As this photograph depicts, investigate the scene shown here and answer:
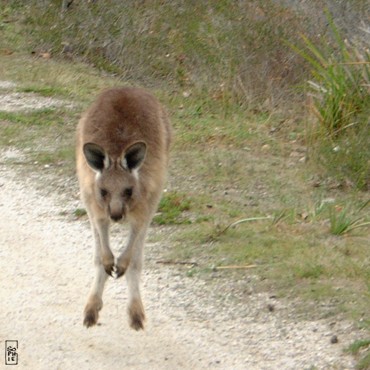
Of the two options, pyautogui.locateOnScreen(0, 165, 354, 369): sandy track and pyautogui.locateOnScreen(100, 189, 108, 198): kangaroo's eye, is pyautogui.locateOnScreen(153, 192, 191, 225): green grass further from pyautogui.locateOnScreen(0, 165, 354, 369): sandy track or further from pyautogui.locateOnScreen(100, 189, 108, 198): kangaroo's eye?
pyautogui.locateOnScreen(100, 189, 108, 198): kangaroo's eye

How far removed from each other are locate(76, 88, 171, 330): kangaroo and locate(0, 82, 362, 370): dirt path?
0.70 ft

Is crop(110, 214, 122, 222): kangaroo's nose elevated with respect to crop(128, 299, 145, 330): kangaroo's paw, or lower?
elevated

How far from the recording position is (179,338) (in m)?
6.12

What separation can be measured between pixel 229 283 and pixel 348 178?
7.36 ft

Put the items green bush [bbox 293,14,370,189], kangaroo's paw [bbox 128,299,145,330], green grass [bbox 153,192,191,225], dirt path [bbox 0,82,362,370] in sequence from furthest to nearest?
green bush [bbox 293,14,370,189] < green grass [bbox 153,192,191,225] < kangaroo's paw [bbox 128,299,145,330] < dirt path [bbox 0,82,362,370]

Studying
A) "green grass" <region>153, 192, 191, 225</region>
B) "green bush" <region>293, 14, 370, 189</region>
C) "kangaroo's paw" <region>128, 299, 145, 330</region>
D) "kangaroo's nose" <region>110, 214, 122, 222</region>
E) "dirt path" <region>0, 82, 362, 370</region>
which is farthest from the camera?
"green bush" <region>293, 14, 370, 189</region>

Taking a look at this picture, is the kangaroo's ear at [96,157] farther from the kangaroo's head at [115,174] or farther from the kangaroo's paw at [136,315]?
the kangaroo's paw at [136,315]

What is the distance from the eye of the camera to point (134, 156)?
6.13 m

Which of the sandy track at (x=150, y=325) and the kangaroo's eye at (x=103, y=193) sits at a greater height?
the kangaroo's eye at (x=103, y=193)

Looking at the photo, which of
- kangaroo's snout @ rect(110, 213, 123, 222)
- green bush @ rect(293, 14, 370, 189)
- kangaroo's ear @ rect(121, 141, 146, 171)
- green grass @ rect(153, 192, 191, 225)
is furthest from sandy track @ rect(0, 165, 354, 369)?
green bush @ rect(293, 14, 370, 189)

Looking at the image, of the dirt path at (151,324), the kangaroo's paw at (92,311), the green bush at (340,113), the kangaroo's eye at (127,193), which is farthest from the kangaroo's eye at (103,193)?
the green bush at (340,113)

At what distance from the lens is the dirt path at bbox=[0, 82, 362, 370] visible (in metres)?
5.84

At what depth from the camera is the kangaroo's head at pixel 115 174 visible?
6.07 metres

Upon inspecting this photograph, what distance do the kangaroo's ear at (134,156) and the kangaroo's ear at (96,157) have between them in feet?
0.35
